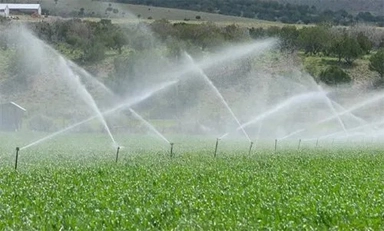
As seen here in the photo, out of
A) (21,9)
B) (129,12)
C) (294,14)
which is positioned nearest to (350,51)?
(21,9)

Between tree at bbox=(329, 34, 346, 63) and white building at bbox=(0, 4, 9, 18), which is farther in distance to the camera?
white building at bbox=(0, 4, 9, 18)

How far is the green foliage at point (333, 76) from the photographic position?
3442 inches

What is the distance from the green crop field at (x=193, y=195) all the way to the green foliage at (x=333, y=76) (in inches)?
2163

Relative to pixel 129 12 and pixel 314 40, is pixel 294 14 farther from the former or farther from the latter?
pixel 314 40

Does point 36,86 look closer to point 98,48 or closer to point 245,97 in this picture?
point 98,48

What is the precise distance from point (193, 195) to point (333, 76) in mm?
69518

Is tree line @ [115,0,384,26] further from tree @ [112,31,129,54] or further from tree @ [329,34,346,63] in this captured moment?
tree @ [112,31,129,54]

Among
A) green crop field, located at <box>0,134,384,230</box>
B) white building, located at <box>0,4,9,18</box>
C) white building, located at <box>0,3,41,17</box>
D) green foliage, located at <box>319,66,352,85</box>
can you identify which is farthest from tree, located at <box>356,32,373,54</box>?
green crop field, located at <box>0,134,384,230</box>

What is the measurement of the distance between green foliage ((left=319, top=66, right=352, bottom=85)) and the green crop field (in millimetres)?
54936

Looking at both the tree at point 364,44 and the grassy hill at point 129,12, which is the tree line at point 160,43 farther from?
the grassy hill at point 129,12

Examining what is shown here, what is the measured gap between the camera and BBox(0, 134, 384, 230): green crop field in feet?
54.9

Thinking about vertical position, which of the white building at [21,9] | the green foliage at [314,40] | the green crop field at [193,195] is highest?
the white building at [21,9]

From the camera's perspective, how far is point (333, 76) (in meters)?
88.1

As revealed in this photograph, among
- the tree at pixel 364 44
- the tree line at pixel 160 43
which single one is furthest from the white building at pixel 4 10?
the tree at pixel 364 44
